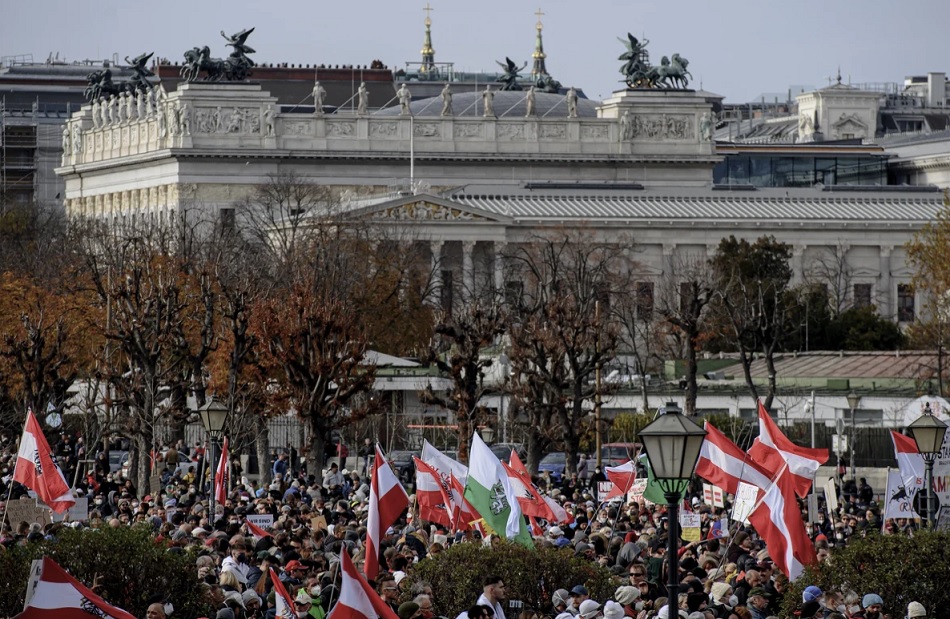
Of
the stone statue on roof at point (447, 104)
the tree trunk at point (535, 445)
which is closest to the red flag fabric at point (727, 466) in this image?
the tree trunk at point (535, 445)

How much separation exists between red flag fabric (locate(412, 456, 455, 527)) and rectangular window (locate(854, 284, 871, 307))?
87.3 meters

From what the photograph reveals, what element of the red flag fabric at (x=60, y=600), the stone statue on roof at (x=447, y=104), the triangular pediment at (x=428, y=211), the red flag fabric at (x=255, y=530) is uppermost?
the stone statue on roof at (x=447, y=104)

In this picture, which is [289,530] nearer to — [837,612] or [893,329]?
[837,612]

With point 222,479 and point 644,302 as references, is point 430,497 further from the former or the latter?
point 644,302

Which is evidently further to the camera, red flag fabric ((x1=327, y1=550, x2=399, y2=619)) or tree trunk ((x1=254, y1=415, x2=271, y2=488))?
tree trunk ((x1=254, y1=415, x2=271, y2=488))

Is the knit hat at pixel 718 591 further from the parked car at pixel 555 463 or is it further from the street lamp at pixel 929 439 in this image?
the parked car at pixel 555 463

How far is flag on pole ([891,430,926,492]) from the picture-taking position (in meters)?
33.6

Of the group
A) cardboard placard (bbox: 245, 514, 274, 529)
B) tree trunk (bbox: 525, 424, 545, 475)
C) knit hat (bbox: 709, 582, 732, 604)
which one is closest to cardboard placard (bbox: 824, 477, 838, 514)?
cardboard placard (bbox: 245, 514, 274, 529)

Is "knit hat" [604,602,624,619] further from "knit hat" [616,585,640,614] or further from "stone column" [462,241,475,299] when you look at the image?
"stone column" [462,241,475,299]

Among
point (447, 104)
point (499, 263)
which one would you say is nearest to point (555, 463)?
point (499, 263)

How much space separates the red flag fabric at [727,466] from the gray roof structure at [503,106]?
106 meters

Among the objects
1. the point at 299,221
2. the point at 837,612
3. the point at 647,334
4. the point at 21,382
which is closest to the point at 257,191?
the point at 299,221

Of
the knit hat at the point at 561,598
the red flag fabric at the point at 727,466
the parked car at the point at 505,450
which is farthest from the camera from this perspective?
the parked car at the point at 505,450

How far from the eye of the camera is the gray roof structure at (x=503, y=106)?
A: 452 ft
